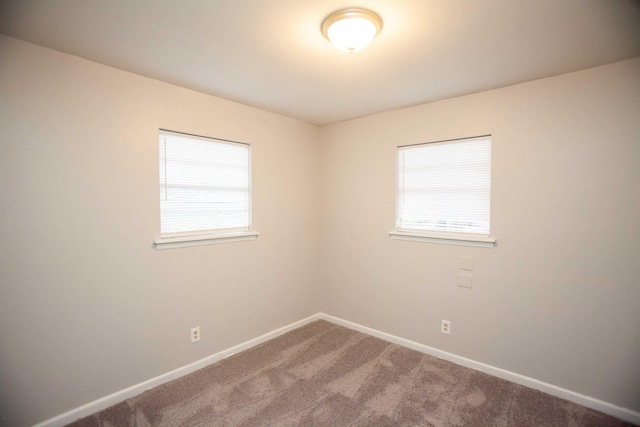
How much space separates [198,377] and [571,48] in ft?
12.0

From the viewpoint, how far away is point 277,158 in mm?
3387

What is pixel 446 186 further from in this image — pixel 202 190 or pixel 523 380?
pixel 202 190

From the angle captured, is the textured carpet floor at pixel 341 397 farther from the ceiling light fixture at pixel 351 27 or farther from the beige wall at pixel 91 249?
the ceiling light fixture at pixel 351 27

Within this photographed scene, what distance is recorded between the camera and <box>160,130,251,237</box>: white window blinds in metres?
2.54

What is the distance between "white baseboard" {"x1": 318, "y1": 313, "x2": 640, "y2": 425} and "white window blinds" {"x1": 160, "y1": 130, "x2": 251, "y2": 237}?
6.58 ft

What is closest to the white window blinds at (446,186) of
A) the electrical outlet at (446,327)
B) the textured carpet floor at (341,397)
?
the electrical outlet at (446,327)

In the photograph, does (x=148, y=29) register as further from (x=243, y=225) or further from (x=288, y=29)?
(x=243, y=225)

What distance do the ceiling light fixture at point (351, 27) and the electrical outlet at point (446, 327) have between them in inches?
98.9

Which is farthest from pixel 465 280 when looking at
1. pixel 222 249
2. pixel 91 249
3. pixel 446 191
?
pixel 91 249

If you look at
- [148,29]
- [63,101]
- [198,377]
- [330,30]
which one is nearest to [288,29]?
[330,30]

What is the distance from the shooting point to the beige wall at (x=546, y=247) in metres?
2.09

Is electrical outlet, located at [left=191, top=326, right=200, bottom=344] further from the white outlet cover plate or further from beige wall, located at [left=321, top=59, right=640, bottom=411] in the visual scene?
the white outlet cover plate

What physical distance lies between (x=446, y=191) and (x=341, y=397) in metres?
2.03

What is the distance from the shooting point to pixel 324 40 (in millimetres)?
1800
